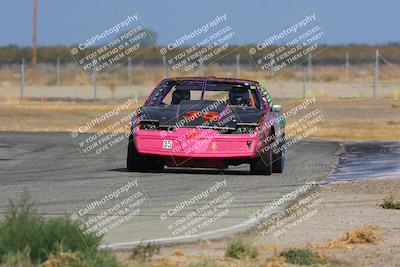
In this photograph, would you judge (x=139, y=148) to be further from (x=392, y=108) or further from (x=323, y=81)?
(x=323, y=81)

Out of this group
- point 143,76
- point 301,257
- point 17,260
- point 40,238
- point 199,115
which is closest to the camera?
point 17,260


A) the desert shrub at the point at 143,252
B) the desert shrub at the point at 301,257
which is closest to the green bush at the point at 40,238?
the desert shrub at the point at 143,252

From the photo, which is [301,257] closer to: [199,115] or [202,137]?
[202,137]

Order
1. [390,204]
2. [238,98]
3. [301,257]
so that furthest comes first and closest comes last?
[238,98], [390,204], [301,257]

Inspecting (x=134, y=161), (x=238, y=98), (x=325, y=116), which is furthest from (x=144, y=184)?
(x=325, y=116)

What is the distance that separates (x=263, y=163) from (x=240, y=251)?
8685 mm

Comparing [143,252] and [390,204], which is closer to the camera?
[143,252]

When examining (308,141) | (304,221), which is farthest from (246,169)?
(308,141)

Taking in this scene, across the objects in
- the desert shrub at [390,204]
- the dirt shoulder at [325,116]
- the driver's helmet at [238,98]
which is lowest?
the dirt shoulder at [325,116]

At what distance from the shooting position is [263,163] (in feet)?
60.0

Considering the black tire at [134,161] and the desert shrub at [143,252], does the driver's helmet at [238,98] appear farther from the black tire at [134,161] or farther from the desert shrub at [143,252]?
the desert shrub at [143,252]

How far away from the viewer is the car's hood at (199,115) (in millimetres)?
17766

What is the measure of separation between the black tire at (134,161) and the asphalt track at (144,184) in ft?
0.48

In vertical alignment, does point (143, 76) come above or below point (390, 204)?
below
